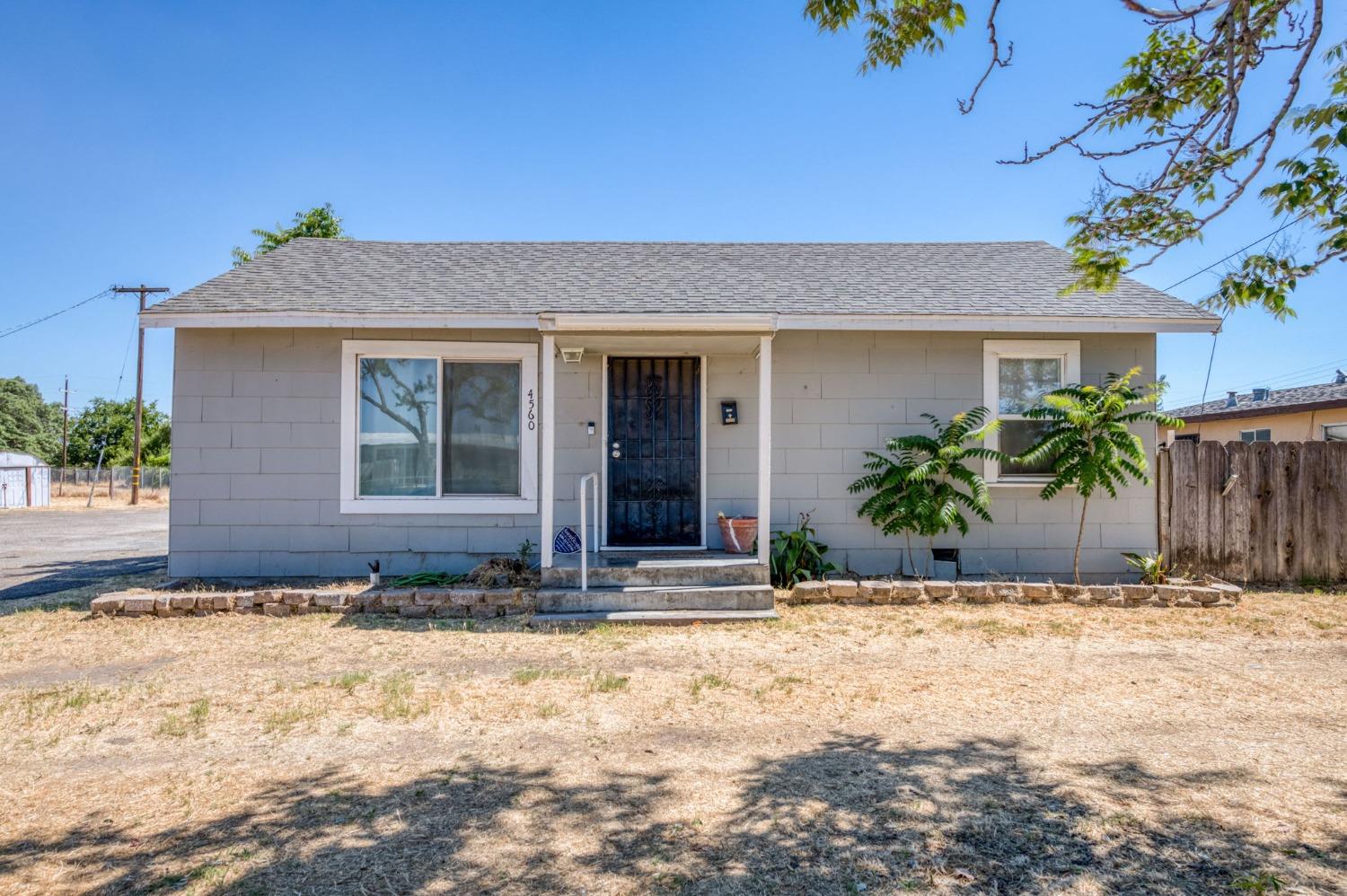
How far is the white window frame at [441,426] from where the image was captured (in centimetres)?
742

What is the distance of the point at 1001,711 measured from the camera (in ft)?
12.8

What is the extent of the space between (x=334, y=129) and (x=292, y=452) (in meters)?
6.50

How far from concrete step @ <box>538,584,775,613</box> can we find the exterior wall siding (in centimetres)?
139

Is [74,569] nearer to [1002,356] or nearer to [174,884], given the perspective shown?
[174,884]

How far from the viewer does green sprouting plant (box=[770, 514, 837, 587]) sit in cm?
718

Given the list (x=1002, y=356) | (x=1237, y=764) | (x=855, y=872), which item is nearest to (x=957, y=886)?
(x=855, y=872)

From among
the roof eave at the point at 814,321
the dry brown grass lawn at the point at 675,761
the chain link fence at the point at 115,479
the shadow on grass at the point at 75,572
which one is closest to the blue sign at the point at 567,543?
the dry brown grass lawn at the point at 675,761

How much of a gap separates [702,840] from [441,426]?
5884 mm

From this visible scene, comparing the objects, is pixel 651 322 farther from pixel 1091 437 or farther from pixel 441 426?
pixel 1091 437

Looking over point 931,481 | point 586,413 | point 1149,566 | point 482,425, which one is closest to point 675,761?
point 586,413

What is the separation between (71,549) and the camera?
1141cm

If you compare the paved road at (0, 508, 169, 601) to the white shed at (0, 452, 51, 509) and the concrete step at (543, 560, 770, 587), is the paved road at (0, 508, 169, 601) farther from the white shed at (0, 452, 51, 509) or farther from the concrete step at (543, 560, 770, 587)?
the concrete step at (543, 560, 770, 587)

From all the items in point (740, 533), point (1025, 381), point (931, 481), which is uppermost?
point (1025, 381)

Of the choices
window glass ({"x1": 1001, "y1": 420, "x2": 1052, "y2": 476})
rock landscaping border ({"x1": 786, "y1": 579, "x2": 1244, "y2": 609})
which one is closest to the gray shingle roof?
window glass ({"x1": 1001, "y1": 420, "x2": 1052, "y2": 476})
